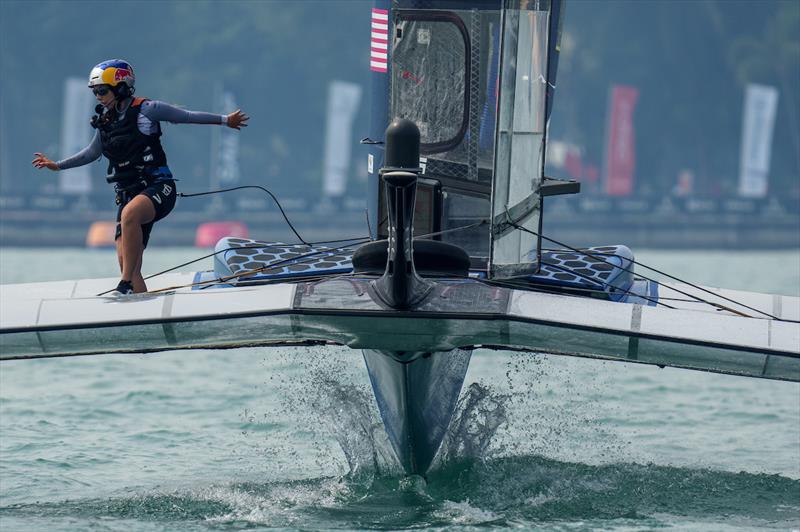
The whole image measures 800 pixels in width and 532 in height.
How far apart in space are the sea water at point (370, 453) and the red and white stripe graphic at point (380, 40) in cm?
232

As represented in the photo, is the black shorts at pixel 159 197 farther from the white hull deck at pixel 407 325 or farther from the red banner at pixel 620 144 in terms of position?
the red banner at pixel 620 144

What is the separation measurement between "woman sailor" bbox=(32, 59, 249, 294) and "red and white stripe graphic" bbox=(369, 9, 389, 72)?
1.71m

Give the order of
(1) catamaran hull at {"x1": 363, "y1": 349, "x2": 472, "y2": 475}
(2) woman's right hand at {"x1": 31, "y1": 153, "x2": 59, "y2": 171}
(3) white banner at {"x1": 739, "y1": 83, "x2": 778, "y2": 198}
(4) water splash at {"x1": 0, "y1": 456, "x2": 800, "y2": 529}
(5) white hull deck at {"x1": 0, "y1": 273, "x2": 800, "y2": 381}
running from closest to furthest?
(5) white hull deck at {"x1": 0, "y1": 273, "x2": 800, "y2": 381}, (4) water splash at {"x1": 0, "y1": 456, "x2": 800, "y2": 529}, (1) catamaran hull at {"x1": 363, "y1": 349, "x2": 472, "y2": 475}, (2) woman's right hand at {"x1": 31, "y1": 153, "x2": 59, "y2": 171}, (3) white banner at {"x1": 739, "y1": 83, "x2": 778, "y2": 198}

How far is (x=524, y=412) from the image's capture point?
46.8ft

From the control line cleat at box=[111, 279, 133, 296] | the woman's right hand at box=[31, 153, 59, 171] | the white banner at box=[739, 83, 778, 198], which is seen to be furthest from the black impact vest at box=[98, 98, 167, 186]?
the white banner at box=[739, 83, 778, 198]

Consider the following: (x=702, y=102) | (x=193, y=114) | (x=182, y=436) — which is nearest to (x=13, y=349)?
(x=193, y=114)

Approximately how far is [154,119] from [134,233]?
698 mm

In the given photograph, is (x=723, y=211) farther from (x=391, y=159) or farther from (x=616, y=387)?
(x=391, y=159)

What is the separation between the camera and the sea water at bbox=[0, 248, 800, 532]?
29.4 ft

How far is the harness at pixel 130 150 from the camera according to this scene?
8.96 m

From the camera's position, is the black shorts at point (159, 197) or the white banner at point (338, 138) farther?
the white banner at point (338, 138)

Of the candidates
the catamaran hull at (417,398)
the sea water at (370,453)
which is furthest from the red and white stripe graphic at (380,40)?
the sea water at (370,453)

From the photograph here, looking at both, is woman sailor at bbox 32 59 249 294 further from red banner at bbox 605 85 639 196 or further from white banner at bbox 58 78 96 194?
red banner at bbox 605 85 639 196

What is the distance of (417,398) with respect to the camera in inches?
354
